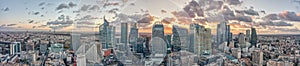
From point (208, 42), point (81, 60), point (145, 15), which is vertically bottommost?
point (81, 60)

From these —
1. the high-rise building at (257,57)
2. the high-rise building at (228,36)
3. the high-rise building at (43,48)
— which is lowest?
the high-rise building at (257,57)

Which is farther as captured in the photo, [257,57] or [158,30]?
[158,30]

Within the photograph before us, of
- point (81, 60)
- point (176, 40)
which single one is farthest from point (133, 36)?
point (81, 60)

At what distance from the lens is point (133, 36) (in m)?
2.34

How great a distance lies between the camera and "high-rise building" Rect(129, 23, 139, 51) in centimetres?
233

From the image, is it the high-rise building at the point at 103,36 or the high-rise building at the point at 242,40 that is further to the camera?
the high-rise building at the point at 103,36

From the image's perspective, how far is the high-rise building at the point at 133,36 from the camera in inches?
91.6

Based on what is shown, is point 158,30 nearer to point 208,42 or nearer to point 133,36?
point 133,36

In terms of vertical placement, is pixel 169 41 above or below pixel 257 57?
above

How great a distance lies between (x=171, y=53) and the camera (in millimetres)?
2301

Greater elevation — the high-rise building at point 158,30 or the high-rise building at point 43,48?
the high-rise building at point 158,30

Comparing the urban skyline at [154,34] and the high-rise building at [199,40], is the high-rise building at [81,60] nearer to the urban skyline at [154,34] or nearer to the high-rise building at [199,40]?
the urban skyline at [154,34]

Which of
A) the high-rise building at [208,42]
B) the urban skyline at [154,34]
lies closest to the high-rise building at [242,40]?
the urban skyline at [154,34]

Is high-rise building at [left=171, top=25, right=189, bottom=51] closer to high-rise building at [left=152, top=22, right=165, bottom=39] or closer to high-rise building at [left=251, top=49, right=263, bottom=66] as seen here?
high-rise building at [left=152, top=22, right=165, bottom=39]
